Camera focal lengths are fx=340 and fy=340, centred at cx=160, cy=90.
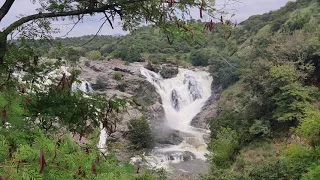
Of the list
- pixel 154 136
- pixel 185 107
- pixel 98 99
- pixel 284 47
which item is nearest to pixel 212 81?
pixel 185 107

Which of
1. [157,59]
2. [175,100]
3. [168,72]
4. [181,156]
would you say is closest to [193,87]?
[175,100]

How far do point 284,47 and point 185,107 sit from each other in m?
13.2

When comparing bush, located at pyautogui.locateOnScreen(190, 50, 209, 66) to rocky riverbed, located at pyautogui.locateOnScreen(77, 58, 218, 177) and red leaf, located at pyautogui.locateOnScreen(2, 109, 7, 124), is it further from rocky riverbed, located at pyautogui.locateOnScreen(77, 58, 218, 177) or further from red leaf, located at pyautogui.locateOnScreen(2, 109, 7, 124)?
red leaf, located at pyautogui.locateOnScreen(2, 109, 7, 124)

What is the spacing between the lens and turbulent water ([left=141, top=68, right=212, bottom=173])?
2422 cm

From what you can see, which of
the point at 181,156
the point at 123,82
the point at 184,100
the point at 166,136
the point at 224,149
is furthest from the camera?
the point at 184,100

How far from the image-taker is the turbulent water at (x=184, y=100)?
24.2 metres

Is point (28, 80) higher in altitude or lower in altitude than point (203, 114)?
higher

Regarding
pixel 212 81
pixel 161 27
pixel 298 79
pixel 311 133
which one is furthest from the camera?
pixel 212 81

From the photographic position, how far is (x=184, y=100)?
106 feet

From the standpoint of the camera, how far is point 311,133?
12.0m

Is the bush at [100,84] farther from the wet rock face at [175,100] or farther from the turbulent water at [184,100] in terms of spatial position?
the wet rock face at [175,100]

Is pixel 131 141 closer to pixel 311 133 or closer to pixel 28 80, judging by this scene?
→ pixel 311 133

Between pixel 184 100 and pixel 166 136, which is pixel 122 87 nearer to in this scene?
pixel 184 100

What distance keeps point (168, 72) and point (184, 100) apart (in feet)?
14.1
